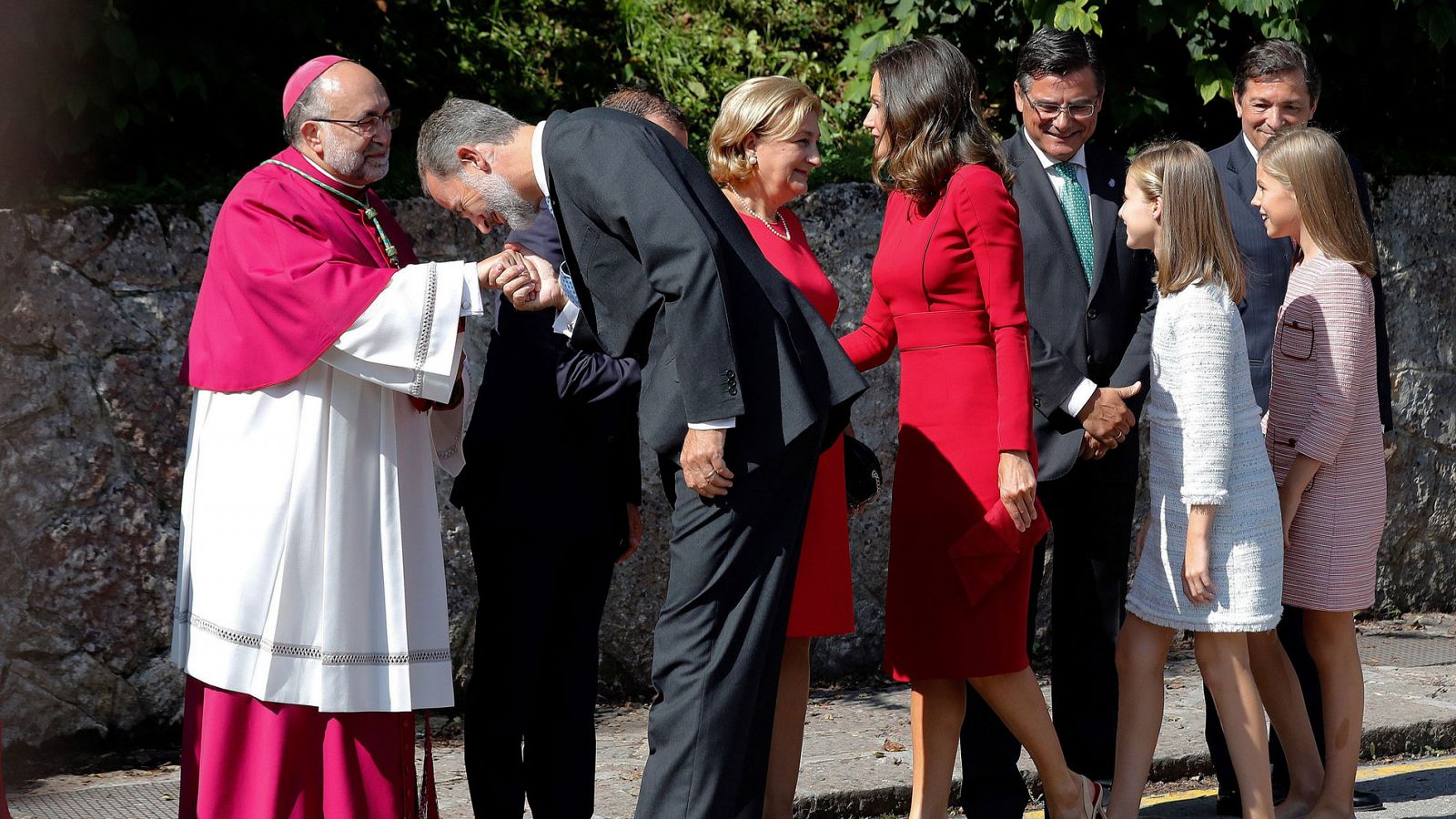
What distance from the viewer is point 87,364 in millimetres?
4863

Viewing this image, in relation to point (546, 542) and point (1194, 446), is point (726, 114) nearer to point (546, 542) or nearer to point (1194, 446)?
point (546, 542)

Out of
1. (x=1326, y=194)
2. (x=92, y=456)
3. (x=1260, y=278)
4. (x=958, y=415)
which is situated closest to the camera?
(x=958, y=415)

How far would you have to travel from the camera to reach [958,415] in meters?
3.89

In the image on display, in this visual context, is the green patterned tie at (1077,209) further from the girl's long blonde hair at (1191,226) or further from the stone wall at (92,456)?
the stone wall at (92,456)

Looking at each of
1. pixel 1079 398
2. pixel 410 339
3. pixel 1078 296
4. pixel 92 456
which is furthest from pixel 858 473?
pixel 92 456

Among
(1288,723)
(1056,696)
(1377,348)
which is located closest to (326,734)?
(1056,696)

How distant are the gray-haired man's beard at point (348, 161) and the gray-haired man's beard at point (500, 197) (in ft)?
0.86

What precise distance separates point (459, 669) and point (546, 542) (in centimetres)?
171

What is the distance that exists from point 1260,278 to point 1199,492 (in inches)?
44.5

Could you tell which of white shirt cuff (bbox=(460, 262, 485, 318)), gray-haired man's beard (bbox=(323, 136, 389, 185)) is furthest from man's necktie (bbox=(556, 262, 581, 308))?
gray-haired man's beard (bbox=(323, 136, 389, 185))

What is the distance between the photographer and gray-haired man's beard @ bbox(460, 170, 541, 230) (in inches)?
138

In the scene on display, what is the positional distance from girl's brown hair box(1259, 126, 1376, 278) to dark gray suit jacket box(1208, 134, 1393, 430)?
316mm

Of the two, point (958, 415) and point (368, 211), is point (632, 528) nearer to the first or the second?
point (958, 415)

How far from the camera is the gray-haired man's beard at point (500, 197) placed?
11.5ft
